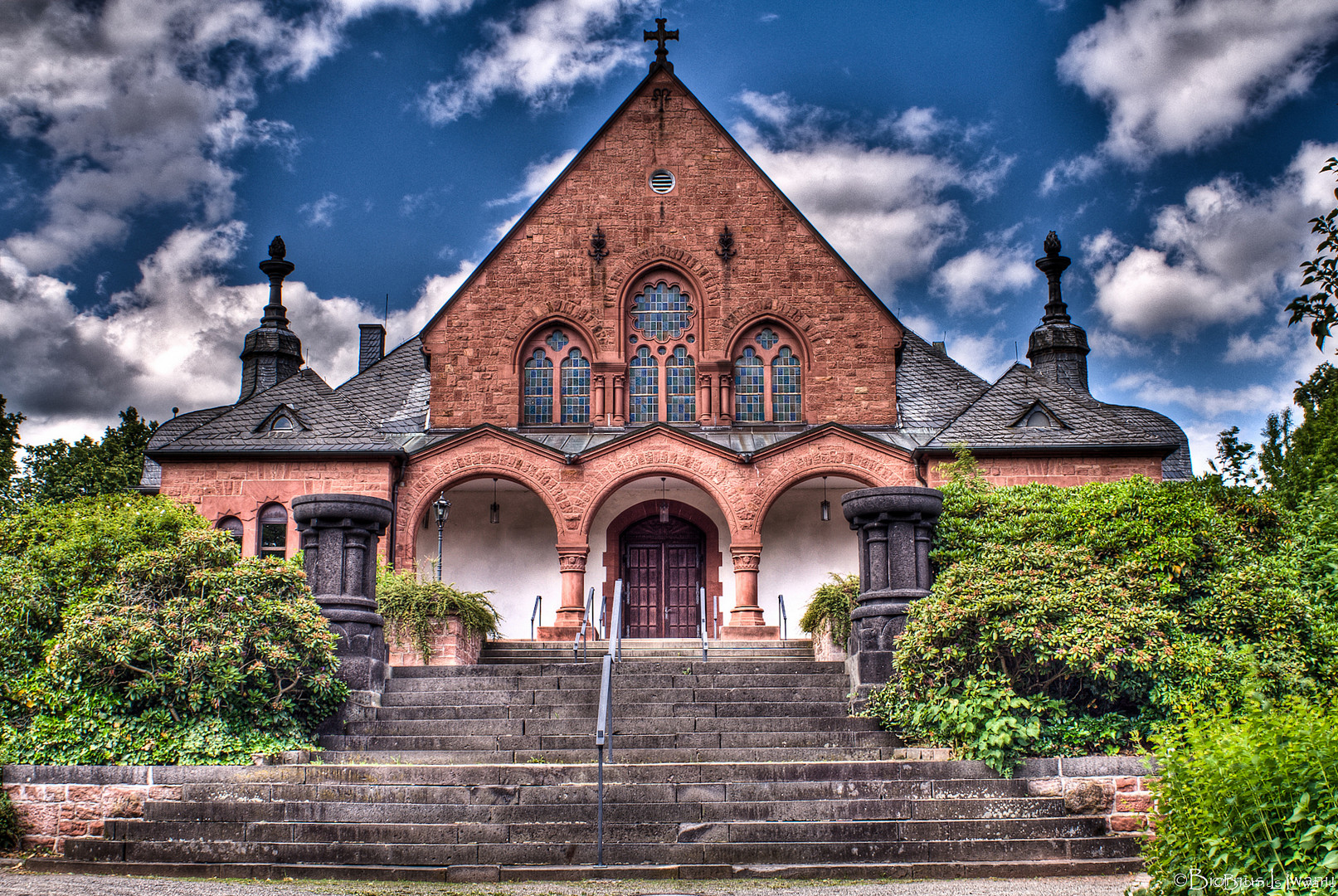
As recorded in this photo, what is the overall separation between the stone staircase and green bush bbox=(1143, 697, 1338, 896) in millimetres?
2466

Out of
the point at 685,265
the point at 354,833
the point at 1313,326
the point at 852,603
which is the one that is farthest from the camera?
the point at 685,265

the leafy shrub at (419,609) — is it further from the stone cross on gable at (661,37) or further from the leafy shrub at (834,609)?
the stone cross on gable at (661,37)

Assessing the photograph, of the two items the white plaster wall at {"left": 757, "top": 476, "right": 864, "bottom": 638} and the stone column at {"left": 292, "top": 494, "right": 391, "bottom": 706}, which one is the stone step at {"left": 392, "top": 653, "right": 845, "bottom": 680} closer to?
the stone column at {"left": 292, "top": 494, "right": 391, "bottom": 706}

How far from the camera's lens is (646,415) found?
19938 mm

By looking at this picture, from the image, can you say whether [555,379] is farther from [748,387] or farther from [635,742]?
[635,742]

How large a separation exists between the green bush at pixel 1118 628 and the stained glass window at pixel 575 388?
401 inches

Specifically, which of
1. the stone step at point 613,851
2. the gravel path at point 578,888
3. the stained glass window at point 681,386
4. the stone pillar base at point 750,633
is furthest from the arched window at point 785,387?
the gravel path at point 578,888

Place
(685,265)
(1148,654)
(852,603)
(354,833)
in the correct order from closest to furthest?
(354,833) < (1148,654) < (852,603) < (685,265)

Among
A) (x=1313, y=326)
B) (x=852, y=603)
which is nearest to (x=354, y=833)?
(x=852, y=603)

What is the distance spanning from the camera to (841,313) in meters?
19.9

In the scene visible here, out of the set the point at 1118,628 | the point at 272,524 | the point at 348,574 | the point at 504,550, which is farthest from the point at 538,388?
the point at 1118,628

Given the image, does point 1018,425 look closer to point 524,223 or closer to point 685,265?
point 685,265

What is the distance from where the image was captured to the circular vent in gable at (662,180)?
20594 mm

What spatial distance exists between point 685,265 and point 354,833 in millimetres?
13715
